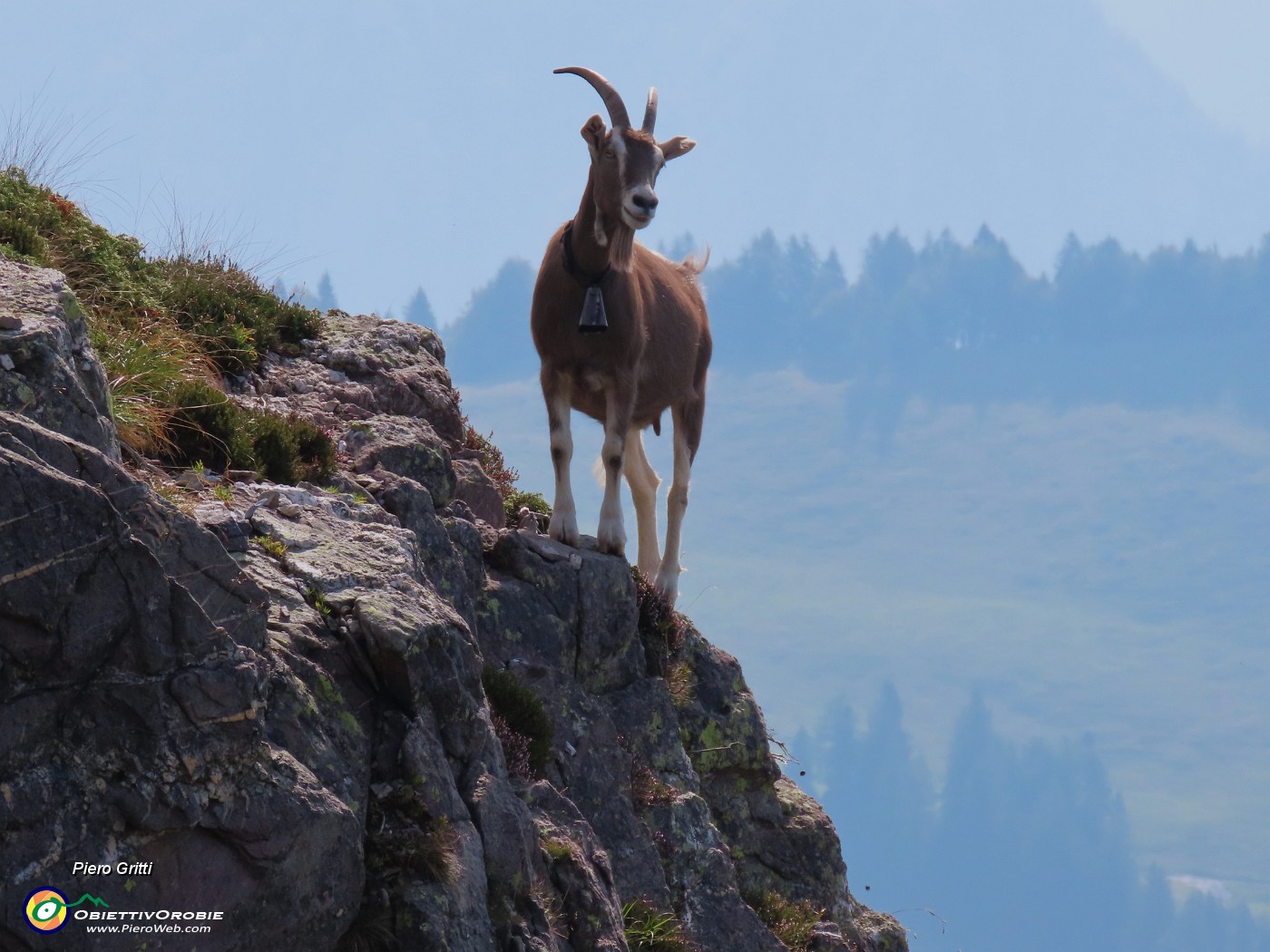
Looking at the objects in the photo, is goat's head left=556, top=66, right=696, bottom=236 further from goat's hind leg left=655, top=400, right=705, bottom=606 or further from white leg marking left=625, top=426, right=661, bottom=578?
white leg marking left=625, top=426, right=661, bottom=578

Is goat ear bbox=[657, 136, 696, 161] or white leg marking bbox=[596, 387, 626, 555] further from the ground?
goat ear bbox=[657, 136, 696, 161]

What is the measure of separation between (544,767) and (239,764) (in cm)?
339

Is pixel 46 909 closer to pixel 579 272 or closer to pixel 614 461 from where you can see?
pixel 614 461

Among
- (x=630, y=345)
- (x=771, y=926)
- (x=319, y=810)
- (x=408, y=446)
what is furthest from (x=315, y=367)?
(x=319, y=810)

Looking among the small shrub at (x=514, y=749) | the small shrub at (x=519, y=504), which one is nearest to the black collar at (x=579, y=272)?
the small shrub at (x=519, y=504)

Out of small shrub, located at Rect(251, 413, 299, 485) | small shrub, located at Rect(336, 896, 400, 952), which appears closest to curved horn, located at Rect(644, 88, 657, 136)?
small shrub, located at Rect(251, 413, 299, 485)

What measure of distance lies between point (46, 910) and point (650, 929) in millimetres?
4722

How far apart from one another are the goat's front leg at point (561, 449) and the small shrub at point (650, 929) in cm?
315

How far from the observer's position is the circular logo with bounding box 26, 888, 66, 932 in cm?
533

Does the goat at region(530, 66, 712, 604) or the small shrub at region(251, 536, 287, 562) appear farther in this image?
the goat at region(530, 66, 712, 604)

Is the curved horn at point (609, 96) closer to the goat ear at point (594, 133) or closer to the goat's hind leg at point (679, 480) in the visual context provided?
the goat ear at point (594, 133)

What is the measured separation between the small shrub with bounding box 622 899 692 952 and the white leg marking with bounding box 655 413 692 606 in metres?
4.11

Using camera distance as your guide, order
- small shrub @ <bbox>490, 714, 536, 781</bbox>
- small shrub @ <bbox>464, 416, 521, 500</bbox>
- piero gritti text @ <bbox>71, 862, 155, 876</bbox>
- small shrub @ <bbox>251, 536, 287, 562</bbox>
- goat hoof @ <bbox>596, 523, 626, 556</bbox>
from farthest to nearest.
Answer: small shrub @ <bbox>464, 416, 521, 500</bbox> < goat hoof @ <bbox>596, 523, 626, 556</bbox> < small shrub @ <bbox>490, 714, 536, 781</bbox> < small shrub @ <bbox>251, 536, 287, 562</bbox> < piero gritti text @ <bbox>71, 862, 155, 876</bbox>

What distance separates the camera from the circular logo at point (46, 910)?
17.5 ft
